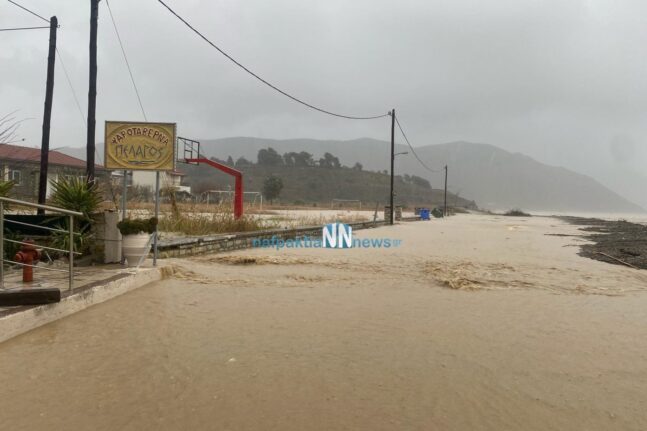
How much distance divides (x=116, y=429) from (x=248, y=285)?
5416 millimetres

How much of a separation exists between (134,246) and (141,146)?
2243 millimetres

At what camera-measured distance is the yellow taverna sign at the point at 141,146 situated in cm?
942

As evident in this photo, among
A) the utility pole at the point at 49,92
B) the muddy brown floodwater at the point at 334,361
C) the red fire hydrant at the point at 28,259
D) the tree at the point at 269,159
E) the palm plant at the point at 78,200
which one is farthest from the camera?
the tree at the point at 269,159

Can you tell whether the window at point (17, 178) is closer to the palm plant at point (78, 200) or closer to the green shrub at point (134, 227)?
the palm plant at point (78, 200)

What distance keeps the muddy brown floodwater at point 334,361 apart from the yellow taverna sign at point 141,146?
2.62m

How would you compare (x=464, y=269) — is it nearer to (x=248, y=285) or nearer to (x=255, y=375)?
(x=248, y=285)

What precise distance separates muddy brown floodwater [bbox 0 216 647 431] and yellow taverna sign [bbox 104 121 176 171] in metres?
2.62

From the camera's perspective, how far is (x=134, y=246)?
27.4 ft

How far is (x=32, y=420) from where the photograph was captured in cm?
313

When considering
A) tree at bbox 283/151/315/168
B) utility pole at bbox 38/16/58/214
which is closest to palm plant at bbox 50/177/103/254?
utility pole at bbox 38/16/58/214

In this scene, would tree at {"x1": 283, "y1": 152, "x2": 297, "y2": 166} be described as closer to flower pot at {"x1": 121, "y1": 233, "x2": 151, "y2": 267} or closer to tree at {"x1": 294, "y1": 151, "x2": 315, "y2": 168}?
tree at {"x1": 294, "y1": 151, "x2": 315, "y2": 168}

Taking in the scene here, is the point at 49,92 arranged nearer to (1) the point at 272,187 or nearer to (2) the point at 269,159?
(1) the point at 272,187

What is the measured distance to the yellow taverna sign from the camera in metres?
9.42

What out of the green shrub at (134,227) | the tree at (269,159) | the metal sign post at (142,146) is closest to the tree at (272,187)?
the tree at (269,159)
